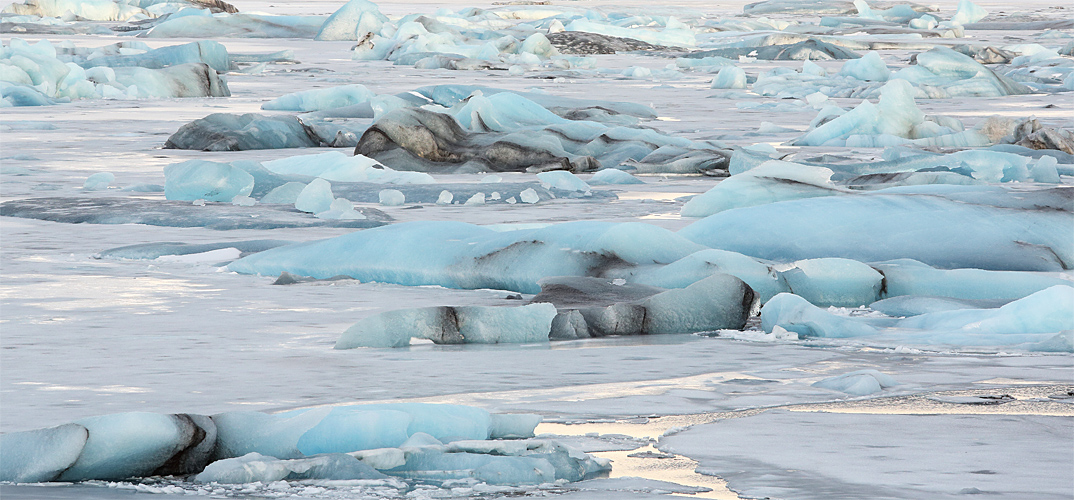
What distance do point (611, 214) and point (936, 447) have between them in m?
3.10

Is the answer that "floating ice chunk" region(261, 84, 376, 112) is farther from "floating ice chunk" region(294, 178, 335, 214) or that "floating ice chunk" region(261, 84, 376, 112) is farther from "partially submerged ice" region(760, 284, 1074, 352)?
"partially submerged ice" region(760, 284, 1074, 352)

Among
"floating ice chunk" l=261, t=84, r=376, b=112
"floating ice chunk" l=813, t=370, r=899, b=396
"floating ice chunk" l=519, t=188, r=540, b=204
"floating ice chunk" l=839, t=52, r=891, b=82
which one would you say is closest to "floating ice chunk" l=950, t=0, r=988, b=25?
"floating ice chunk" l=839, t=52, r=891, b=82

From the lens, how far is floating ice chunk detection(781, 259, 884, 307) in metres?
3.44

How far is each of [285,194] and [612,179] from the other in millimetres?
1590

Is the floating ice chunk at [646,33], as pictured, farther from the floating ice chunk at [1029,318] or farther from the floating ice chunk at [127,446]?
the floating ice chunk at [127,446]

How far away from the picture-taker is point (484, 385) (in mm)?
2432

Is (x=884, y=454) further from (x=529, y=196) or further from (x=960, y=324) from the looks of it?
(x=529, y=196)

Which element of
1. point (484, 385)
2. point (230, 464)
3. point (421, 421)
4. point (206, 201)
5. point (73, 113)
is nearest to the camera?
point (230, 464)

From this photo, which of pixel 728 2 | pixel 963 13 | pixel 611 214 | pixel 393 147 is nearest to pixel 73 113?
pixel 393 147

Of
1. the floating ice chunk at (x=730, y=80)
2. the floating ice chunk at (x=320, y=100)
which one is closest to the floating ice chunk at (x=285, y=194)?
the floating ice chunk at (x=320, y=100)

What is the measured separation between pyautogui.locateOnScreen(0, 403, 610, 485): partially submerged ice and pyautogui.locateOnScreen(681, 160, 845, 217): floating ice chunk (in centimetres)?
290

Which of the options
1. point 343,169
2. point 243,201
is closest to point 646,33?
point 343,169

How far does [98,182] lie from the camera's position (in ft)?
18.9

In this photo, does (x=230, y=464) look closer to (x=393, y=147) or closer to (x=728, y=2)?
(x=393, y=147)
